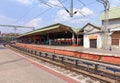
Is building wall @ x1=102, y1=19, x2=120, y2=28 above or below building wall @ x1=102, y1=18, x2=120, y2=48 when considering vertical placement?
above

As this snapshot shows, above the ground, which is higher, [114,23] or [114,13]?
[114,13]

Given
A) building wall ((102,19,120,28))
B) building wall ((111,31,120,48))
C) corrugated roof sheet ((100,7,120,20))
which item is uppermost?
corrugated roof sheet ((100,7,120,20))

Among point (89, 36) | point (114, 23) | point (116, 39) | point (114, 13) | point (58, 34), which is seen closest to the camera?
point (116, 39)

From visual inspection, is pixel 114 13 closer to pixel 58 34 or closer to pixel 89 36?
pixel 89 36

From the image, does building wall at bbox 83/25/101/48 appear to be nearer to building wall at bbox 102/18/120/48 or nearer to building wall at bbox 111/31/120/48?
building wall at bbox 102/18/120/48

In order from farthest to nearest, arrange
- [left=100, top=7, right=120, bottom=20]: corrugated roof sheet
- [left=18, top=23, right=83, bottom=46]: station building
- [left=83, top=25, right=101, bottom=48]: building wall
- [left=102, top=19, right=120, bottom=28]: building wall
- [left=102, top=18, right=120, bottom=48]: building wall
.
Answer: [left=18, top=23, right=83, bottom=46]: station building, [left=100, top=7, right=120, bottom=20]: corrugated roof sheet, [left=83, top=25, right=101, bottom=48]: building wall, [left=102, top=19, right=120, bottom=28]: building wall, [left=102, top=18, right=120, bottom=48]: building wall

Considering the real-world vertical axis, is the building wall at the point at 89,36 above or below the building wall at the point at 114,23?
below

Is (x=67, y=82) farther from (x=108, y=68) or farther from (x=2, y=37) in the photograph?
(x=2, y=37)

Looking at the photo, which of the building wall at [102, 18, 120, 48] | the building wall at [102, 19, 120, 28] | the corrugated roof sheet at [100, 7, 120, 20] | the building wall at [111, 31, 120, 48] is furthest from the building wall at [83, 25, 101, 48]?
the corrugated roof sheet at [100, 7, 120, 20]

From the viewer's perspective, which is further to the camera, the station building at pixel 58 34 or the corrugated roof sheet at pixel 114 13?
the station building at pixel 58 34

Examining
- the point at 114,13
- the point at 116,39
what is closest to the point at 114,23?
the point at 114,13

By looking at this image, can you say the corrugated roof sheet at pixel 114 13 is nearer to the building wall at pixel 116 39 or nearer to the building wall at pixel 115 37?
the building wall at pixel 115 37

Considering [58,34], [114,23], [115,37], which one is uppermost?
[114,23]

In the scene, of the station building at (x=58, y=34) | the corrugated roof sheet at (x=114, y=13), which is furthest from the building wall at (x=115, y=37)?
the station building at (x=58, y=34)
